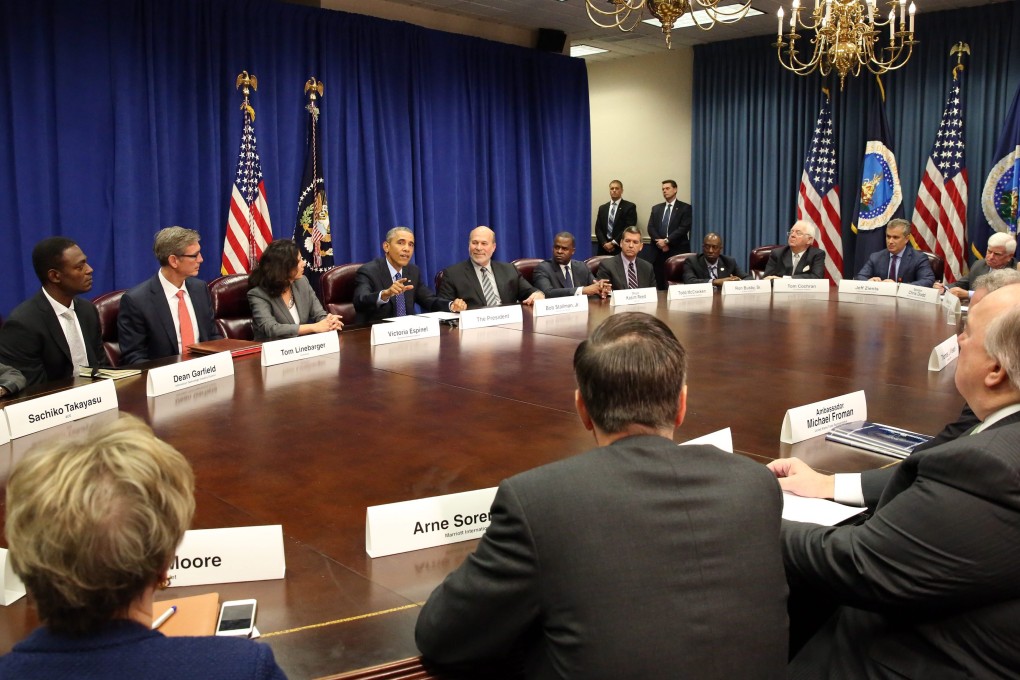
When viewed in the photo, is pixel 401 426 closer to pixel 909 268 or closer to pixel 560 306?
pixel 560 306

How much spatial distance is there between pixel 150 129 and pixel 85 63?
57 centimetres

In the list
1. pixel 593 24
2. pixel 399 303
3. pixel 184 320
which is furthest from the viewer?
pixel 593 24

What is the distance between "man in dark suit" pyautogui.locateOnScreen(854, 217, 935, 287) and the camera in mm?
6359

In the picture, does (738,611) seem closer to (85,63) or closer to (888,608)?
(888,608)

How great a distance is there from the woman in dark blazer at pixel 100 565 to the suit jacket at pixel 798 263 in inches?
254

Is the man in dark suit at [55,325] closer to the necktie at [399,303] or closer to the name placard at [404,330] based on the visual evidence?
the name placard at [404,330]

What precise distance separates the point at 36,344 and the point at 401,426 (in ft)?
5.87

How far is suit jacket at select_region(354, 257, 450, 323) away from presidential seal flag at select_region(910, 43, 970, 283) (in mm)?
5347

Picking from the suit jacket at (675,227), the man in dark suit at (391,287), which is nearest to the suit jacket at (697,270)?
the man in dark suit at (391,287)

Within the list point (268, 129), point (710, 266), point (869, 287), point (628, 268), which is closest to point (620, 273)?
point (628, 268)

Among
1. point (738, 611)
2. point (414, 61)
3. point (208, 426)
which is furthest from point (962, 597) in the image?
point (414, 61)

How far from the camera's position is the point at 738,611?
1.19 m

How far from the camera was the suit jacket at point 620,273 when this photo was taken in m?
6.29

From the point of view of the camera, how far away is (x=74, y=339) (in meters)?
3.71
